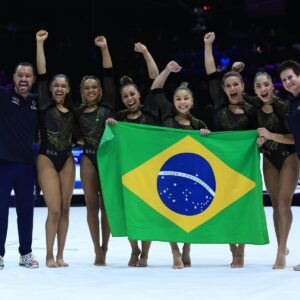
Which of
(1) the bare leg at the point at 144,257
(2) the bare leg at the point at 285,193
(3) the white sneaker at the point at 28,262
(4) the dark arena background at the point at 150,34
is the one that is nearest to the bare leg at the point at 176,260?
(1) the bare leg at the point at 144,257

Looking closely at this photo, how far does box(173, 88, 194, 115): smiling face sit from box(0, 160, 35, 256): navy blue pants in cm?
125

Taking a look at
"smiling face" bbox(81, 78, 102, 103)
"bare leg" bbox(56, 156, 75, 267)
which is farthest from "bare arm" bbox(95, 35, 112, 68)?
"bare leg" bbox(56, 156, 75, 267)

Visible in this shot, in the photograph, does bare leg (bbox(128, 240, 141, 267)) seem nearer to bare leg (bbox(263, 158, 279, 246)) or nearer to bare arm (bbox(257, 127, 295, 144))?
bare leg (bbox(263, 158, 279, 246))

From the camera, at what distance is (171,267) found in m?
5.21

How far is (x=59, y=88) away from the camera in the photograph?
5.42 metres

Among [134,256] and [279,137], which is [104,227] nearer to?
[134,256]

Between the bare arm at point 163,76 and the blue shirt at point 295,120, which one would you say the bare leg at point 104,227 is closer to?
the bare arm at point 163,76

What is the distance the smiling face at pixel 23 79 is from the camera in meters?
5.36

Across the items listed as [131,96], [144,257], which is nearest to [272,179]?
[144,257]

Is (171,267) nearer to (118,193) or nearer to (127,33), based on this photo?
(118,193)

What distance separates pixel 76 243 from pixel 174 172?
170 cm

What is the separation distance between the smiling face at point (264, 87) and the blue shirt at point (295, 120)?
0.26 metres

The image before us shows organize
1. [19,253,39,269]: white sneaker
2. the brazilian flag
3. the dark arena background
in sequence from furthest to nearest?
the dark arena background, the brazilian flag, [19,253,39,269]: white sneaker

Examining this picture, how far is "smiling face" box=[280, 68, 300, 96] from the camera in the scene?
16.5 ft
